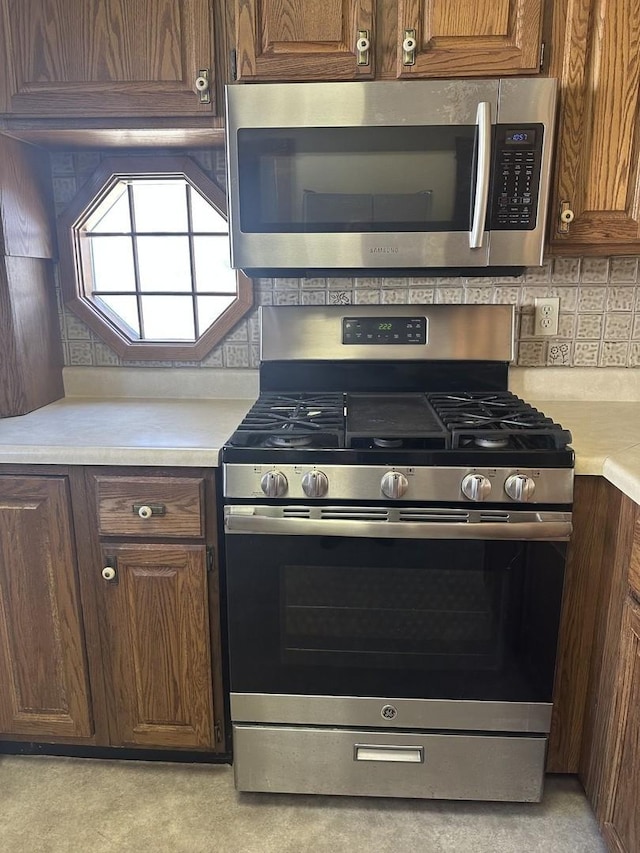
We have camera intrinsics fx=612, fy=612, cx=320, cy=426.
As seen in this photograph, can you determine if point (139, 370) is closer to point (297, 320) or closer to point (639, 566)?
point (297, 320)

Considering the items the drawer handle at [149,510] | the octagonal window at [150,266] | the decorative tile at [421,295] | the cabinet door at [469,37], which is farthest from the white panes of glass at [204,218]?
the drawer handle at [149,510]

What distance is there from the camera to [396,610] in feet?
4.70

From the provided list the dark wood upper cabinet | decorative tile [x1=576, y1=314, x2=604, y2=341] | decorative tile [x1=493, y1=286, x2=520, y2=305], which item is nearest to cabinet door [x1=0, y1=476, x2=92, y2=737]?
the dark wood upper cabinet

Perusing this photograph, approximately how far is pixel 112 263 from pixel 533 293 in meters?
1.38

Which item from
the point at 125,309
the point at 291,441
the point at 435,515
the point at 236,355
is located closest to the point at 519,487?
the point at 435,515

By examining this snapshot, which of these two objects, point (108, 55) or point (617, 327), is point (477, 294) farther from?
point (108, 55)

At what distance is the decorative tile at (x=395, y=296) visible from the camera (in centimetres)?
191

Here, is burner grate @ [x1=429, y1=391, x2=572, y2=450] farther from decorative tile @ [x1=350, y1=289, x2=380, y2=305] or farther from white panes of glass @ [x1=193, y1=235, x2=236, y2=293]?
white panes of glass @ [x1=193, y1=235, x2=236, y2=293]

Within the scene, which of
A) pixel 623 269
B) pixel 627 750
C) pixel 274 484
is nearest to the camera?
pixel 627 750

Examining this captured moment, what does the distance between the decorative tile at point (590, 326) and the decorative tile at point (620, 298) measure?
48 millimetres

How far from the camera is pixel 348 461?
135 centimetres

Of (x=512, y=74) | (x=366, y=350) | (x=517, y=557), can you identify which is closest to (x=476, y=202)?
(x=512, y=74)

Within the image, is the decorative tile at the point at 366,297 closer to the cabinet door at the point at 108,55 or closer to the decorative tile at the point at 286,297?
the decorative tile at the point at 286,297

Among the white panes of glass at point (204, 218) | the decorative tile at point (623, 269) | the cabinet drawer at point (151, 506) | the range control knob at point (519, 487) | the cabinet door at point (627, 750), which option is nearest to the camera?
the cabinet door at point (627, 750)
